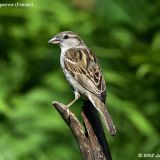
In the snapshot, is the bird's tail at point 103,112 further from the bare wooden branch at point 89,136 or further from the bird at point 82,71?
the bare wooden branch at point 89,136

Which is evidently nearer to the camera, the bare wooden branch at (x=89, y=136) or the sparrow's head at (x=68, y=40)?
the bare wooden branch at (x=89, y=136)

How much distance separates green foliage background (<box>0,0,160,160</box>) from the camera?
16.6ft

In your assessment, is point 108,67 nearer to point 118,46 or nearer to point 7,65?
point 118,46

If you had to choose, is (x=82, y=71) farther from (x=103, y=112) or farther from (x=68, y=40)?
(x=103, y=112)

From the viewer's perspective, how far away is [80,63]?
475cm

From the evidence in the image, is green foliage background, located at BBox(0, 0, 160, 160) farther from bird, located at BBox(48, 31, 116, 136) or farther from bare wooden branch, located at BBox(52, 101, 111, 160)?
bare wooden branch, located at BBox(52, 101, 111, 160)

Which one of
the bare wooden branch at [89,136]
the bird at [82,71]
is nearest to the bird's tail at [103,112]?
the bird at [82,71]

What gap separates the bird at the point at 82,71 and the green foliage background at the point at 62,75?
0.88 ft

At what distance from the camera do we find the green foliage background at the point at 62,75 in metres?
5.05

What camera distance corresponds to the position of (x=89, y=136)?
351 cm

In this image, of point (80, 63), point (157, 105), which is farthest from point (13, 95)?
point (157, 105)

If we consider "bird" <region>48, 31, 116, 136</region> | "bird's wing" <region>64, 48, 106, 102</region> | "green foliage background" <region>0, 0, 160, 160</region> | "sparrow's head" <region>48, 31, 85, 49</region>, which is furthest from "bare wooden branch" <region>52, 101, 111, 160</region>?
"sparrow's head" <region>48, 31, 85, 49</region>

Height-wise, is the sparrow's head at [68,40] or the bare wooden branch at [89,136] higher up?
the sparrow's head at [68,40]

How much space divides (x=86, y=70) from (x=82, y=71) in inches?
2.0
